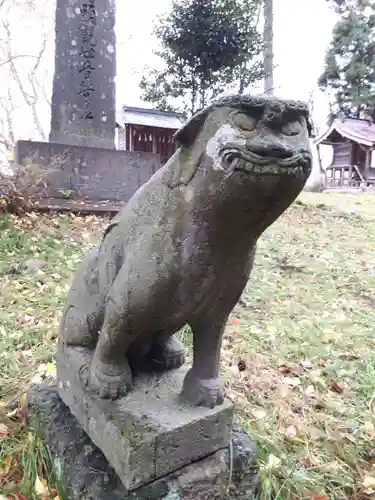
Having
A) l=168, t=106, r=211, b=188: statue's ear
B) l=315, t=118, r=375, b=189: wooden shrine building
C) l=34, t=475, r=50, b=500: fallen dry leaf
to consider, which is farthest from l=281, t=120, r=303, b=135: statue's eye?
l=315, t=118, r=375, b=189: wooden shrine building

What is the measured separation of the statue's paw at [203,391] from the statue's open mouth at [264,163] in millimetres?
727

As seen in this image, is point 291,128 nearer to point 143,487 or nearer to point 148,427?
point 148,427

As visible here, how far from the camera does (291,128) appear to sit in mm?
964

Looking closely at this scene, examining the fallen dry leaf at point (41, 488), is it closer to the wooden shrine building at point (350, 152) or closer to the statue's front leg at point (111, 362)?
the statue's front leg at point (111, 362)

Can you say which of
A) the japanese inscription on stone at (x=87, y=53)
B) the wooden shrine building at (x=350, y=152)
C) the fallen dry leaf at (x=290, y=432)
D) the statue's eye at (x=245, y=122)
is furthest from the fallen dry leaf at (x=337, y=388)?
the wooden shrine building at (x=350, y=152)

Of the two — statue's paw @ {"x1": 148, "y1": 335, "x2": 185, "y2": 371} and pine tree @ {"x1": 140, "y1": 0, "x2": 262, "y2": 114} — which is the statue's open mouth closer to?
statue's paw @ {"x1": 148, "y1": 335, "x2": 185, "y2": 371}

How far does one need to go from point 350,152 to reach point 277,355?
694 inches

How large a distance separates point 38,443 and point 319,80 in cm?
1859

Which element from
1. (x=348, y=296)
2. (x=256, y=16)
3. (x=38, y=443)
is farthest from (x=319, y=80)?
(x=38, y=443)

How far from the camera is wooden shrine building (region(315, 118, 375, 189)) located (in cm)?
1731

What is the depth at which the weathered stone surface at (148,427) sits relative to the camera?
1.24 m

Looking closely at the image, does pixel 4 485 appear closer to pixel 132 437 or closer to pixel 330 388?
pixel 132 437

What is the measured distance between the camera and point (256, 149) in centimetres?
92

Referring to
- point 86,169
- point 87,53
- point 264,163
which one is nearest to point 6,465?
point 264,163
